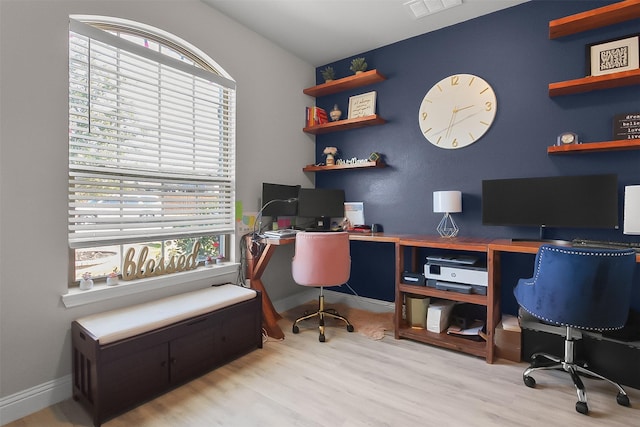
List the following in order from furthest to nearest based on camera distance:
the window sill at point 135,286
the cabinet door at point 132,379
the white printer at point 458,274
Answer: the white printer at point 458,274 < the window sill at point 135,286 < the cabinet door at point 132,379

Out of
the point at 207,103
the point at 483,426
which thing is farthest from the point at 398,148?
the point at 483,426

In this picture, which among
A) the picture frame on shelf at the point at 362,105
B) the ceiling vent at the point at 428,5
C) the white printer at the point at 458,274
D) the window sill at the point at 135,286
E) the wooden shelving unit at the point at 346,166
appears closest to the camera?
the window sill at the point at 135,286

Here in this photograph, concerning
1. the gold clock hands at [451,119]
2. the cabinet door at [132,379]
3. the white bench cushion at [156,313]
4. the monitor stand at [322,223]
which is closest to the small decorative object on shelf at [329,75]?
the gold clock hands at [451,119]

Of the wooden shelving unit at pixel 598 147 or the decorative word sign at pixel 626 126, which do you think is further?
the decorative word sign at pixel 626 126

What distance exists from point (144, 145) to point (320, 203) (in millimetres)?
1804

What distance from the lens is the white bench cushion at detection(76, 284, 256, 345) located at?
1746 mm

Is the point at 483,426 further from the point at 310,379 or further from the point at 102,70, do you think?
the point at 102,70

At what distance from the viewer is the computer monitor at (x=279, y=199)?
317 centimetres

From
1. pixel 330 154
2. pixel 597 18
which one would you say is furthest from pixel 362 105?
pixel 597 18

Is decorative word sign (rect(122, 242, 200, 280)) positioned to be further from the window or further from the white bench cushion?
the white bench cushion

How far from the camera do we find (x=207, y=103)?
9.07 feet

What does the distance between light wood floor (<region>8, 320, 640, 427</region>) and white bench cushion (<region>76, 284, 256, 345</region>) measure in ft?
1.47

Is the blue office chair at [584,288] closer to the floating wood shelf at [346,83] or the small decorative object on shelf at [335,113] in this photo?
the floating wood shelf at [346,83]

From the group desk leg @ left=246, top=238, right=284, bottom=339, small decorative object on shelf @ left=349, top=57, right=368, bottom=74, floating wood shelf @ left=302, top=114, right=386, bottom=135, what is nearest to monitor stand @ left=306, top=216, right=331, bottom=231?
desk leg @ left=246, top=238, right=284, bottom=339
